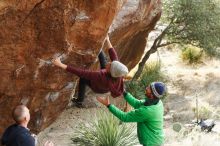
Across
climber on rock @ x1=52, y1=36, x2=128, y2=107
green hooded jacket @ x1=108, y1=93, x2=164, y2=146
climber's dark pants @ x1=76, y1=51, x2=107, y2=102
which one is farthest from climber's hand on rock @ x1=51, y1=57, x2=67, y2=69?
green hooded jacket @ x1=108, y1=93, x2=164, y2=146

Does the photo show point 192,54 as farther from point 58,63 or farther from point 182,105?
point 58,63

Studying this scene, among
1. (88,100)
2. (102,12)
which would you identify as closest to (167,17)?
(88,100)

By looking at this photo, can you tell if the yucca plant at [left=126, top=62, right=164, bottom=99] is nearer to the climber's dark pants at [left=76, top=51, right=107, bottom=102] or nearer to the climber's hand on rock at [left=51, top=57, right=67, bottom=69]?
the climber's dark pants at [left=76, top=51, right=107, bottom=102]

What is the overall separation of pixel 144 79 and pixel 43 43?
10.5 meters

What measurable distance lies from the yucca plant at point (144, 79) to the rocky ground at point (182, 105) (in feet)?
3.36

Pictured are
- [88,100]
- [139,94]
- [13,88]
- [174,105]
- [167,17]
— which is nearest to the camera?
[13,88]

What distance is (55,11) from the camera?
786cm

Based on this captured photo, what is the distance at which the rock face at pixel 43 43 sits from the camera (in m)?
7.81

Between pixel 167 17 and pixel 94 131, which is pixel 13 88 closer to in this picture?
pixel 94 131

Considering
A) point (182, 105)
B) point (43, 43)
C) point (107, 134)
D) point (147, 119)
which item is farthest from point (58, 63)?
point (182, 105)

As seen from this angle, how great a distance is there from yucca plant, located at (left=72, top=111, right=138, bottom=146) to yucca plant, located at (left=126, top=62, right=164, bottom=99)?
20.2 ft

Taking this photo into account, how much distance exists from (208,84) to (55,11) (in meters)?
14.7

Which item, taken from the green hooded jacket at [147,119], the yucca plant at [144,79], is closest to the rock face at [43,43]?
the green hooded jacket at [147,119]

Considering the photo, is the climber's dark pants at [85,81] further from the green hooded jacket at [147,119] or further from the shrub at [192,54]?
the shrub at [192,54]
